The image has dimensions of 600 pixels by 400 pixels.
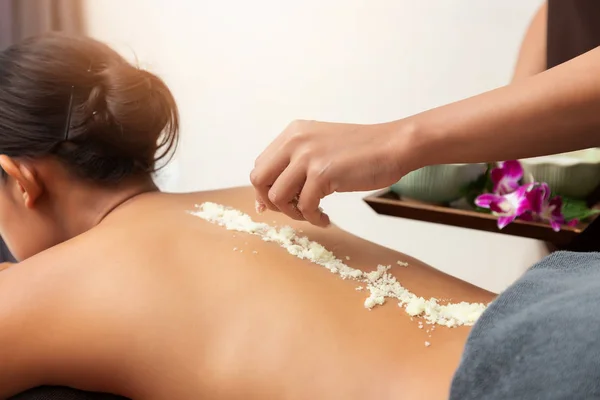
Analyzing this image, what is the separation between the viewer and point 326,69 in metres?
1.72

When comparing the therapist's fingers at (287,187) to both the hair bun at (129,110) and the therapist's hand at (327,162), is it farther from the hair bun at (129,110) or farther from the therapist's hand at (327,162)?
the hair bun at (129,110)

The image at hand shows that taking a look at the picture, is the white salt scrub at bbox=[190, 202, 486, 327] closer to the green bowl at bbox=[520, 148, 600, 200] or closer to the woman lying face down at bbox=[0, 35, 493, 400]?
the woman lying face down at bbox=[0, 35, 493, 400]

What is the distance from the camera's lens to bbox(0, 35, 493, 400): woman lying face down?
63cm

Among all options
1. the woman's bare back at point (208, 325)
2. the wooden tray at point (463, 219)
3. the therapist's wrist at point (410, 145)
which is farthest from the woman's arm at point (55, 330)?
the wooden tray at point (463, 219)

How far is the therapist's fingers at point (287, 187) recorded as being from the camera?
2.30 feet

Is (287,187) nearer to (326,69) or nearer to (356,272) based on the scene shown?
(356,272)

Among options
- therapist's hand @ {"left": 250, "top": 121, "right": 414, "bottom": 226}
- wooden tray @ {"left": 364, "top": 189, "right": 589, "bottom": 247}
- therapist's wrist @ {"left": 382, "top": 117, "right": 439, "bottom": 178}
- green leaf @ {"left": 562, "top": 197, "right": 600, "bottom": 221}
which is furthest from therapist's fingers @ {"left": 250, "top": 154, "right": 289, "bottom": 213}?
green leaf @ {"left": 562, "top": 197, "right": 600, "bottom": 221}

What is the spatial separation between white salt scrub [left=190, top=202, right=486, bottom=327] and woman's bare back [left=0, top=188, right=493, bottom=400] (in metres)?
0.02

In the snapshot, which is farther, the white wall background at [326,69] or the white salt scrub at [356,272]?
the white wall background at [326,69]

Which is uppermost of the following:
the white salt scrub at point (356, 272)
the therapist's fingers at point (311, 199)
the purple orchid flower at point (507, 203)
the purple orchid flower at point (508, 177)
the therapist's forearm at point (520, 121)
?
the therapist's forearm at point (520, 121)

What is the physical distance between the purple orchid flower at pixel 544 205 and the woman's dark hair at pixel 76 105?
0.74 m

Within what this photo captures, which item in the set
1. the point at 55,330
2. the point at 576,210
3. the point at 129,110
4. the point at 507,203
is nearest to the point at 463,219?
the point at 507,203

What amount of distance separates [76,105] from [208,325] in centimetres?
42

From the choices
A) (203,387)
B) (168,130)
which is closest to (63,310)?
(203,387)
